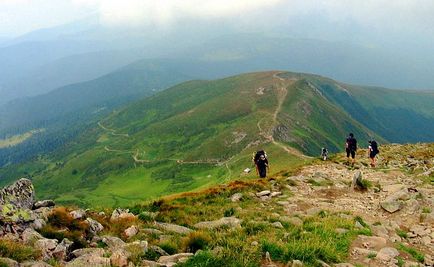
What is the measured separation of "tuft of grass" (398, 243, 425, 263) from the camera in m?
15.8

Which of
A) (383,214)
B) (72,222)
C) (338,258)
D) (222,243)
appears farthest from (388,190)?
(72,222)

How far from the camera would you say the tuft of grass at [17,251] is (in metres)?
11.6

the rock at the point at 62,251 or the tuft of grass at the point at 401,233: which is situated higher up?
the rock at the point at 62,251

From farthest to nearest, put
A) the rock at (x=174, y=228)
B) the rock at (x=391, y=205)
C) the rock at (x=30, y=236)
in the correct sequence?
the rock at (x=391, y=205) < the rock at (x=174, y=228) < the rock at (x=30, y=236)

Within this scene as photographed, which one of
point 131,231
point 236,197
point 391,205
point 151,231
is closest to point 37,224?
point 131,231

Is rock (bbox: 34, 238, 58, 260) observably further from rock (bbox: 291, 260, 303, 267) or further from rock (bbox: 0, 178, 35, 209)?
rock (bbox: 291, 260, 303, 267)

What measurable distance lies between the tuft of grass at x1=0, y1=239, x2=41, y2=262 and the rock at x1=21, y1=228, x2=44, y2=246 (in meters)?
0.92

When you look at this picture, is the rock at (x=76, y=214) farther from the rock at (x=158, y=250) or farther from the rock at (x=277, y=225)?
the rock at (x=277, y=225)

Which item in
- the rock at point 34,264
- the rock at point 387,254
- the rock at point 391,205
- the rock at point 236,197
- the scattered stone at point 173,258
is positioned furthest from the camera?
the rock at point 236,197

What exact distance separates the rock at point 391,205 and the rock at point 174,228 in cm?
1380

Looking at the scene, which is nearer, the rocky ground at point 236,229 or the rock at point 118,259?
the rock at point 118,259

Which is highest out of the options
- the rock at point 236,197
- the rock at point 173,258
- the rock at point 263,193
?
the rock at point 173,258

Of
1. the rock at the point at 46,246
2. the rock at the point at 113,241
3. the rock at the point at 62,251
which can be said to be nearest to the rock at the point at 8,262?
the rock at the point at 46,246

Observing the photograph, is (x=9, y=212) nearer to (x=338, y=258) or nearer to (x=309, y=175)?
(x=338, y=258)
